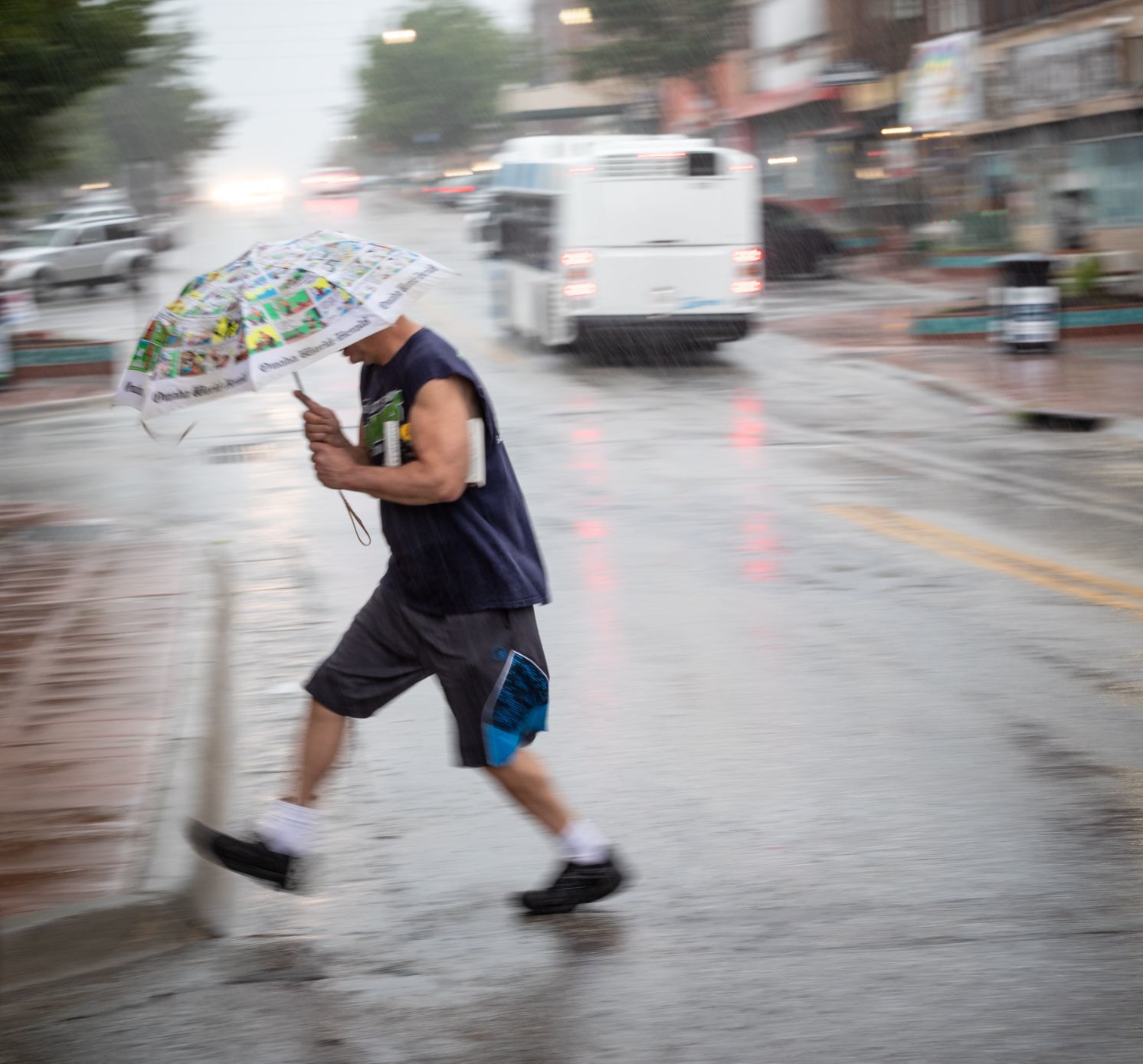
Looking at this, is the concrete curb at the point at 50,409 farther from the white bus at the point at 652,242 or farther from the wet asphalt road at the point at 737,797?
the wet asphalt road at the point at 737,797

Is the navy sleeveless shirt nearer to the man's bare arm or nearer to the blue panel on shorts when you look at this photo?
the man's bare arm

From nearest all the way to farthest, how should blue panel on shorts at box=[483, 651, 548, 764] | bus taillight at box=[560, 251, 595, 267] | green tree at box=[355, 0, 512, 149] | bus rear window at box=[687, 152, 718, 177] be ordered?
1. blue panel on shorts at box=[483, 651, 548, 764]
2. bus taillight at box=[560, 251, 595, 267]
3. bus rear window at box=[687, 152, 718, 177]
4. green tree at box=[355, 0, 512, 149]

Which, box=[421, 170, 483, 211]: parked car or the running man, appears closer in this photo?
the running man

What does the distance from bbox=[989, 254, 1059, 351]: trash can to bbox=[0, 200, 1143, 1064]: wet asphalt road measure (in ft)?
23.5

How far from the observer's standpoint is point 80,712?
6.45 m

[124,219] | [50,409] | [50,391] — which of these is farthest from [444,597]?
[124,219]

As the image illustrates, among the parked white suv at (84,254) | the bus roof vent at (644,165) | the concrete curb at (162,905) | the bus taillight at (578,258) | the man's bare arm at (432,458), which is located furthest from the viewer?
the parked white suv at (84,254)

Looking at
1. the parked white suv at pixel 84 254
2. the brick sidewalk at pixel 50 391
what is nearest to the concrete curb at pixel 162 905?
the brick sidewalk at pixel 50 391

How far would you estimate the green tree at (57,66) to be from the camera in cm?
1506

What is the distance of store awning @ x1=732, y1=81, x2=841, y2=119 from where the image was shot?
4881 centimetres

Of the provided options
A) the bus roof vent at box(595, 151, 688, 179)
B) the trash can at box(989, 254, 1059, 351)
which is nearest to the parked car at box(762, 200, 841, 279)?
the bus roof vent at box(595, 151, 688, 179)

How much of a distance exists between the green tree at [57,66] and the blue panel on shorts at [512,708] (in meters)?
11.6

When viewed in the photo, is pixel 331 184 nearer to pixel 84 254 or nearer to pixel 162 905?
pixel 84 254

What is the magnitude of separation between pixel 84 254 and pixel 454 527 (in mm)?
37907
